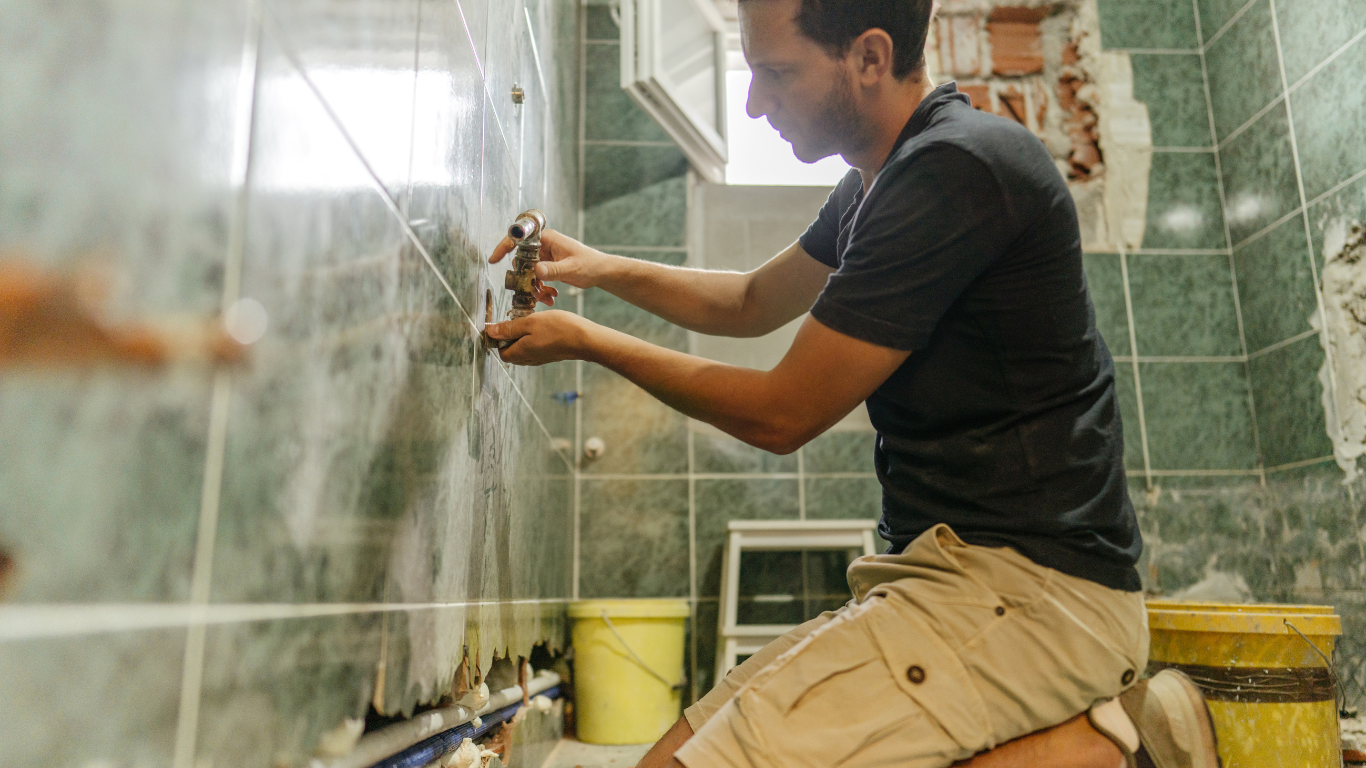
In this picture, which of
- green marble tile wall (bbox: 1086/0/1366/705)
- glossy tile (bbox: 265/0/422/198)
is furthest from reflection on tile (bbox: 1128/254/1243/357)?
glossy tile (bbox: 265/0/422/198)

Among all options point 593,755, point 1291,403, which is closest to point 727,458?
point 593,755

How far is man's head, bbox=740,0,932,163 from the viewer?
1102mm

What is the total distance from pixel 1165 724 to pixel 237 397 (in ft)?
3.32

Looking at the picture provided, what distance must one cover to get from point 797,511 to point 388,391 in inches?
92.3

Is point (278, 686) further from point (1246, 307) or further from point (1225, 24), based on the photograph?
point (1225, 24)

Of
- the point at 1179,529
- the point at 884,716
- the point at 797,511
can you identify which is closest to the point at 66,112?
the point at 884,716

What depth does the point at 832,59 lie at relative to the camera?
112 cm

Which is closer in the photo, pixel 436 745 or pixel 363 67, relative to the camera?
pixel 363 67

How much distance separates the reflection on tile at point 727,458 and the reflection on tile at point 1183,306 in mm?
1375

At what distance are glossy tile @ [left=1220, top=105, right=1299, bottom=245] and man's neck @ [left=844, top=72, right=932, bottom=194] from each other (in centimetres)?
230

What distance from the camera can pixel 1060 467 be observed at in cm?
97

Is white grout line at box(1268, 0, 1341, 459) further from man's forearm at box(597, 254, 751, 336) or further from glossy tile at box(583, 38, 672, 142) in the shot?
man's forearm at box(597, 254, 751, 336)

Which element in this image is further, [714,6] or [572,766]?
[714,6]

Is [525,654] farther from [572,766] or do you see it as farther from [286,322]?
[286,322]
